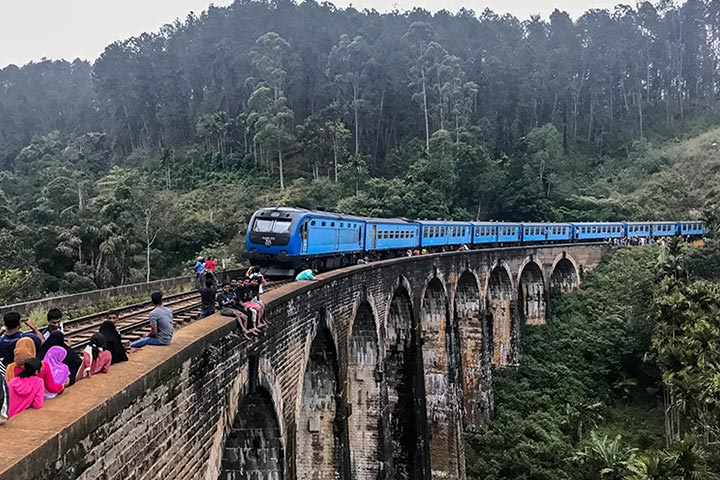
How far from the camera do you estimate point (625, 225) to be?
33000 millimetres

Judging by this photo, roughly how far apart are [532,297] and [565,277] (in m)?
3.24

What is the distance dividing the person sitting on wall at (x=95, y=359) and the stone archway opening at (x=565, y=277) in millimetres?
27786

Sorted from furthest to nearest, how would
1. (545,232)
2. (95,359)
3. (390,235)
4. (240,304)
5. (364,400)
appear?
1. (545,232)
2. (390,235)
3. (364,400)
4. (240,304)
5. (95,359)

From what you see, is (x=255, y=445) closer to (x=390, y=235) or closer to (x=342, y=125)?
(x=390, y=235)

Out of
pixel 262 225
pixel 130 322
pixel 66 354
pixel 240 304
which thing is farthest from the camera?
pixel 262 225

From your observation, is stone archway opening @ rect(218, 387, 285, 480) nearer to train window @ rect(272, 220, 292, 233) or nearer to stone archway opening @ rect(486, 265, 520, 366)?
train window @ rect(272, 220, 292, 233)

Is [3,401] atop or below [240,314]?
atop

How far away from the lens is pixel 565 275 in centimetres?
2994

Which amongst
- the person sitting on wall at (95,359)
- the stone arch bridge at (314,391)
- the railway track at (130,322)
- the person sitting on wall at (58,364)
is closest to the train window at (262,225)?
the stone arch bridge at (314,391)

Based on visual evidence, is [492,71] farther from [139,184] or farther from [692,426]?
[692,426]

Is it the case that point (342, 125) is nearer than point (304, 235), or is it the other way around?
point (304, 235)

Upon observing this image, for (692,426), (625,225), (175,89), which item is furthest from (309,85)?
(692,426)

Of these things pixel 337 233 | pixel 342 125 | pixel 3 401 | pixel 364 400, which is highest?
pixel 342 125

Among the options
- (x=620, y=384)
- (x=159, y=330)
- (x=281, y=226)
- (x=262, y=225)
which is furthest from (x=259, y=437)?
(x=620, y=384)
